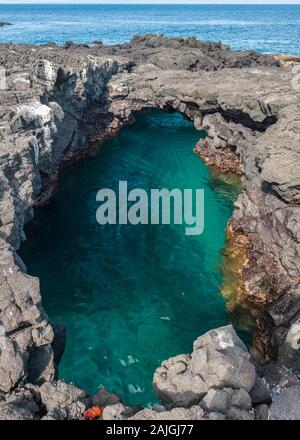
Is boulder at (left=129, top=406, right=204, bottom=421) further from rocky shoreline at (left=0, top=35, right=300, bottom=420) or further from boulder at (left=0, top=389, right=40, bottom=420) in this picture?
boulder at (left=0, top=389, right=40, bottom=420)

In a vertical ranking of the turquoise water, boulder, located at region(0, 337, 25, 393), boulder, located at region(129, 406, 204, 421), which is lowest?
the turquoise water

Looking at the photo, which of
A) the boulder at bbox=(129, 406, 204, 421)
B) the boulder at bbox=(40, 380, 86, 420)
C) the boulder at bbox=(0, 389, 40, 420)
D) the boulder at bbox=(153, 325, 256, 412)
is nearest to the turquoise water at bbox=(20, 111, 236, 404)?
the boulder at bbox=(153, 325, 256, 412)

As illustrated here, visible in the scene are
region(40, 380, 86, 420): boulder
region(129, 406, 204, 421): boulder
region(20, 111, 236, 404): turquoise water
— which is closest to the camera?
region(129, 406, 204, 421): boulder

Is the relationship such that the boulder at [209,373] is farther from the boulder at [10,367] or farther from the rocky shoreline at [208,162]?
the boulder at [10,367]

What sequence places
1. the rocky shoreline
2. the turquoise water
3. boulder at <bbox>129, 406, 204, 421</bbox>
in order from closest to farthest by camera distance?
boulder at <bbox>129, 406, 204, 421</bbox>
the rocky shoreline
the turquoise water

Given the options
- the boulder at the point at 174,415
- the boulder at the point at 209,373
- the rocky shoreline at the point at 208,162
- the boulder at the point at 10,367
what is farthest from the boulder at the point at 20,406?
the boulder at the point at 209,373
